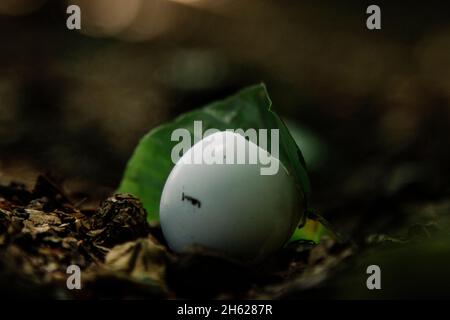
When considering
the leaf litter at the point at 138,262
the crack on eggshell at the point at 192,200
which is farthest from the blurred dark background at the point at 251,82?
the crack on eggshell at the point at 192,200

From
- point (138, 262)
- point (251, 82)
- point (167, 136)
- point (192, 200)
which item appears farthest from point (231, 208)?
point (251, 82)

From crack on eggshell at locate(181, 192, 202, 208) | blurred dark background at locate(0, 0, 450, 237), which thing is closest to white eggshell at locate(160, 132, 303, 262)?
crack on eggshell at locate(181, 192, 202, 208)

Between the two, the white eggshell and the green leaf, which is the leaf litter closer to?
the white eggshell

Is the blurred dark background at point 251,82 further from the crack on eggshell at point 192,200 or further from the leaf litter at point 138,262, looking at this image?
the crack on eggshell at point 192,200

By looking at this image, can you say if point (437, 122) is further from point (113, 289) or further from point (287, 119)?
point (113, 289)

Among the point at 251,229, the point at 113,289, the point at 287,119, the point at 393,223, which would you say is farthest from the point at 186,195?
the point at 287,119

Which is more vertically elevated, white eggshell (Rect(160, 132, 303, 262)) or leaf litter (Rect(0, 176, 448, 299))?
white eggshell (Rect(160, 132, 303, 262))
